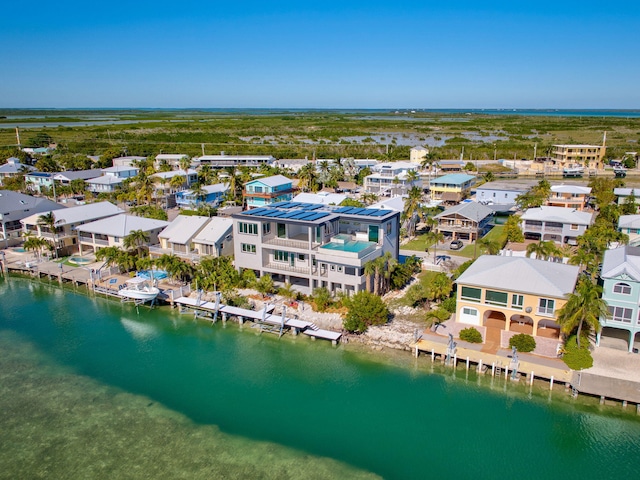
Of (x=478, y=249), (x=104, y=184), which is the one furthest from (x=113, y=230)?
(x=478, y=249)

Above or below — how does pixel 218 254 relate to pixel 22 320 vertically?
above

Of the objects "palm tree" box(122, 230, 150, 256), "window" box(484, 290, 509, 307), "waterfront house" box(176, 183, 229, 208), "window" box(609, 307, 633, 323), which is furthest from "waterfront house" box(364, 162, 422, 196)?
"window" box(609, 307, 633, 323)

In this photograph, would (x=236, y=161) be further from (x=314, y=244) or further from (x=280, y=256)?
(x=314, y=244)

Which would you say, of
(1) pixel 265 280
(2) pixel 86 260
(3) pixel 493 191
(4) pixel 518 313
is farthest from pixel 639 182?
(2) pixel 86 260

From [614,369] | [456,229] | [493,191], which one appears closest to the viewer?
[614,369]

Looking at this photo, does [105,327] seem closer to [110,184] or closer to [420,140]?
[110,184]

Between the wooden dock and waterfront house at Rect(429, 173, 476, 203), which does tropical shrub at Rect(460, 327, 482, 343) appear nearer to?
the wooden dock

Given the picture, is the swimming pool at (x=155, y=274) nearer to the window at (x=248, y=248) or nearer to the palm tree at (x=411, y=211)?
the window at (x=248, y=248)
